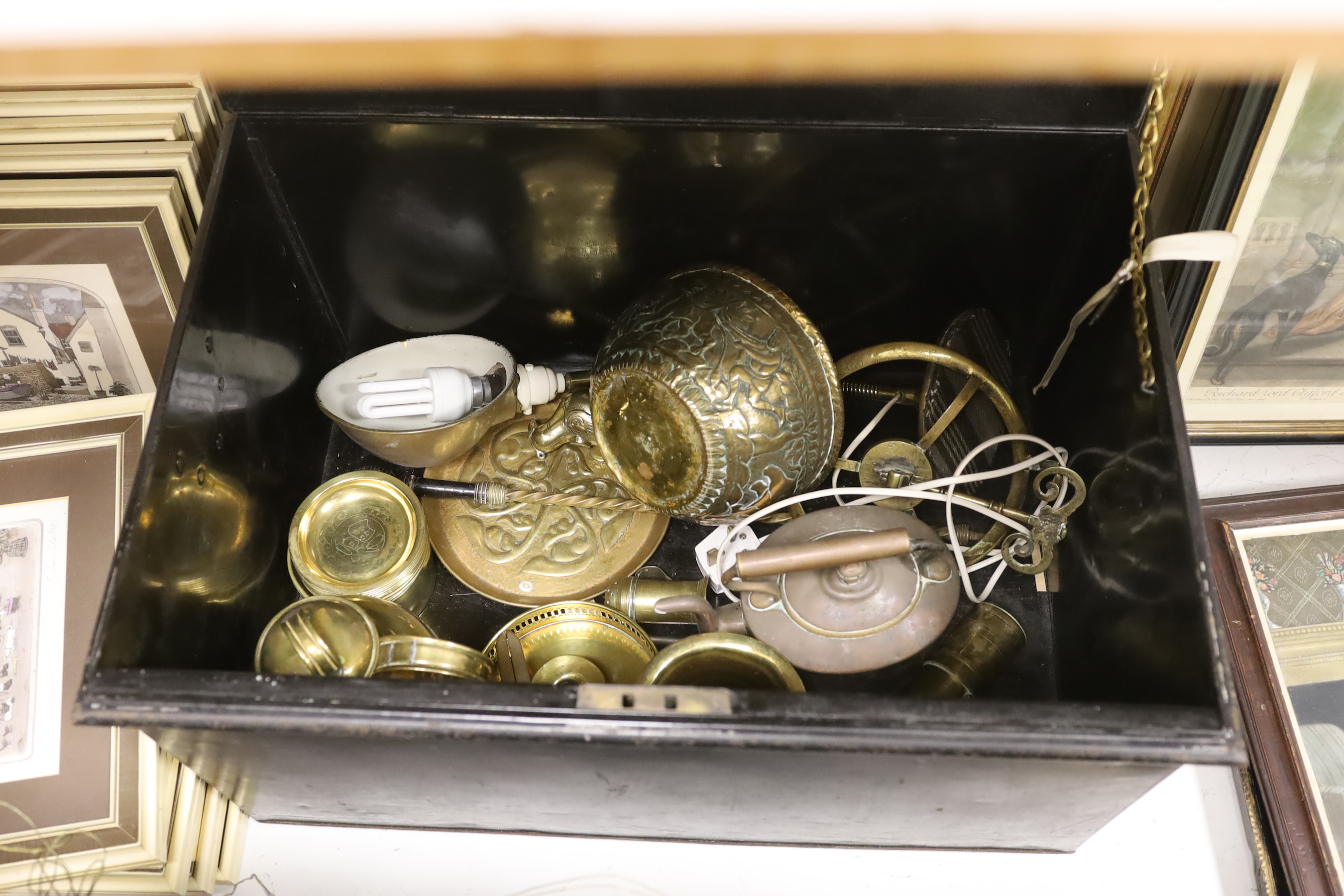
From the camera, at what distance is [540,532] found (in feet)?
4.52

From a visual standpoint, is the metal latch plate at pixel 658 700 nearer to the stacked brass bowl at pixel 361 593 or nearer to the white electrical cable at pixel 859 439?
the stacked brass bowl at pixel 361 593

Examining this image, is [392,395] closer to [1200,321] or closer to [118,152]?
[118,152]

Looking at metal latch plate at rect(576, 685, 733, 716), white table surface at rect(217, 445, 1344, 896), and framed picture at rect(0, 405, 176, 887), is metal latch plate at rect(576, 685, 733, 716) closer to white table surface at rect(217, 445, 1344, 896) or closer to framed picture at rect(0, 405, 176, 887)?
white table surface at rect(217, 445, 1344, 896)

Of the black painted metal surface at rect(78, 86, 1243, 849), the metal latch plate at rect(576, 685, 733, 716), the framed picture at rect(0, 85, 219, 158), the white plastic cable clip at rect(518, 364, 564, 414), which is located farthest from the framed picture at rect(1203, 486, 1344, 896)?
the framed picture at rect(0, 85, 219, 158)

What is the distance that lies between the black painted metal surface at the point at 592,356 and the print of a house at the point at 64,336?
0.91ft

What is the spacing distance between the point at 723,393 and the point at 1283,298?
828 millimetres

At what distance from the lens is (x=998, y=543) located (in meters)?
1.30

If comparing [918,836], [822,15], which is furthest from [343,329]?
[918,836]

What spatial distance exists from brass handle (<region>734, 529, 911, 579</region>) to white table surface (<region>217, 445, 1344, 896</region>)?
433 millimetres

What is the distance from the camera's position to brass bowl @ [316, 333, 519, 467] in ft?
4.27

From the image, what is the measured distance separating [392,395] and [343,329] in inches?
9.5

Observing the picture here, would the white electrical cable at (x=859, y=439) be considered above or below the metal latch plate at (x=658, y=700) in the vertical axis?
above

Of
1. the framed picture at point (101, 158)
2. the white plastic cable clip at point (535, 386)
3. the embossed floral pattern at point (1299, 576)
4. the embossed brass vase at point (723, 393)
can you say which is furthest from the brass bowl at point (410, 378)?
the embossed floral pattern at point (1299, 576)

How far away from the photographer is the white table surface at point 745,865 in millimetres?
1224
